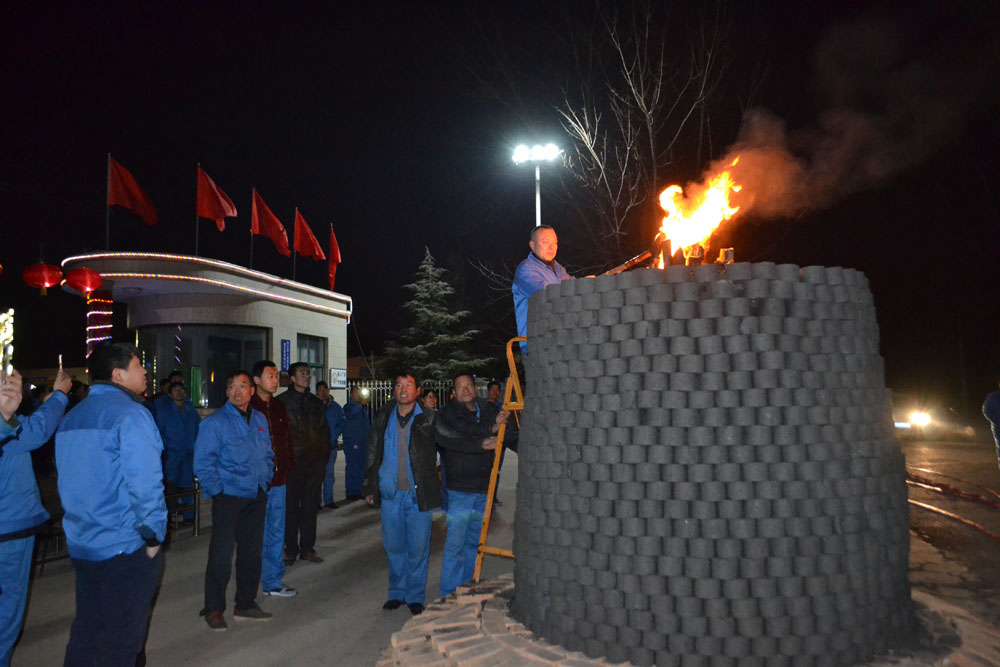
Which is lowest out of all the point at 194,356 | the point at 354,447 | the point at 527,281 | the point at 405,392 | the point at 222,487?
the point at 354,447

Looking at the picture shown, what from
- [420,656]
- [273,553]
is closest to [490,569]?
[273,553]

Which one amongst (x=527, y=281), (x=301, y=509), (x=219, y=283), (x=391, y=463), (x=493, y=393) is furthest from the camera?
(x=219, y=283)

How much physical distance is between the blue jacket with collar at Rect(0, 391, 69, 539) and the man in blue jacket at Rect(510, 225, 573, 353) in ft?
10.5

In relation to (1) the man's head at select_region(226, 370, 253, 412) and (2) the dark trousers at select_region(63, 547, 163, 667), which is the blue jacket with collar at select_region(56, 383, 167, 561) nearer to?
(2) the dark trousers at select_region(63, 547, 163, 667)

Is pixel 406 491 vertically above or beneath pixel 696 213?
beneath

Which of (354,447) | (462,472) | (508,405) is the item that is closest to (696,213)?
(508,405)

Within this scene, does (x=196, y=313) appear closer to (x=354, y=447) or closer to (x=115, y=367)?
(x=354, y=447)

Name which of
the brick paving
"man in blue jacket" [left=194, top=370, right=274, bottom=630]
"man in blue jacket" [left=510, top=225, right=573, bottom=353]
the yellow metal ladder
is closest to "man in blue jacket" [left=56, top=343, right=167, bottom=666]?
the brick paving

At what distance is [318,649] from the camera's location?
501cm

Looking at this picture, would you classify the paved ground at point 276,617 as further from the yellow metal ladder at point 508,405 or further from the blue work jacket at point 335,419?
the blue work jacket at point 335,419

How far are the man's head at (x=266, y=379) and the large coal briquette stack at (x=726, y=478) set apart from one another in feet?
12.1

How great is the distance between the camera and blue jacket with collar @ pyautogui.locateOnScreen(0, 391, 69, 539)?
14.0ft

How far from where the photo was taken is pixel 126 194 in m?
17.8

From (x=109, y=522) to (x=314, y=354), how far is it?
864 inches
